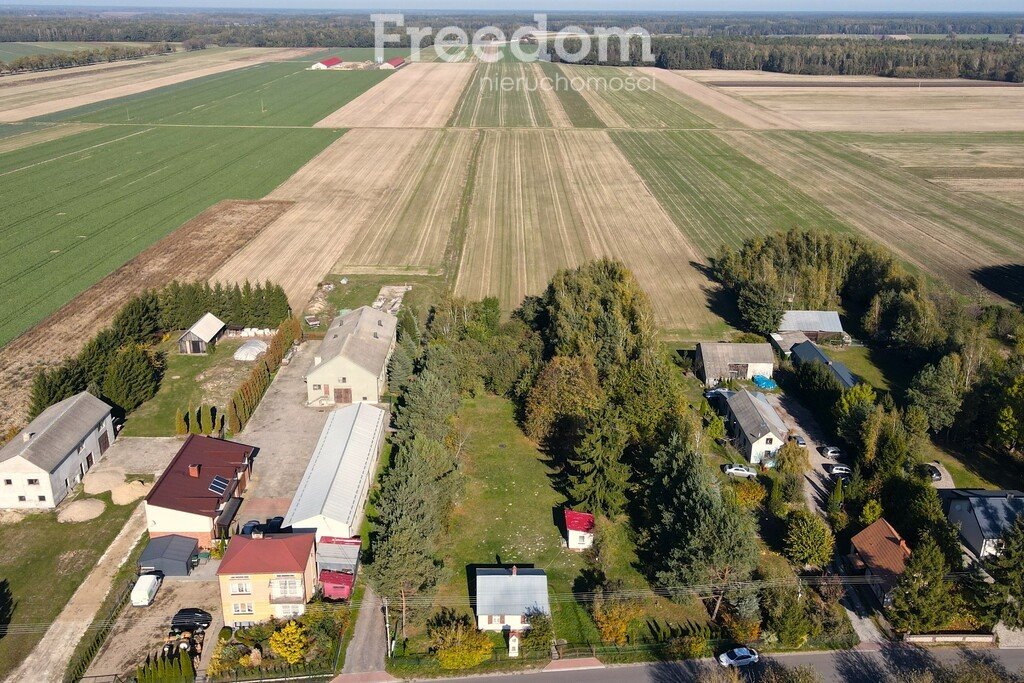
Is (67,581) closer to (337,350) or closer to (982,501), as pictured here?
(337,350)

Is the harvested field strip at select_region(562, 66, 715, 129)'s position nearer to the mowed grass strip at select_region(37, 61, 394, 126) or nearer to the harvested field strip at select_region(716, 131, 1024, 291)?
the harvested field strip at select_region(716, 131, 1024, 291)

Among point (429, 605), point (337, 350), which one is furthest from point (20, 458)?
point (429, 605)

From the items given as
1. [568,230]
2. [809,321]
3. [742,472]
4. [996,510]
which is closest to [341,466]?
[742,472]

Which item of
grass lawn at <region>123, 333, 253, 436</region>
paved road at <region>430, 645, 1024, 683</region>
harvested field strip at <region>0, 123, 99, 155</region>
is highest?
harvested field strip at <region>0, 123, 99, 155</region>

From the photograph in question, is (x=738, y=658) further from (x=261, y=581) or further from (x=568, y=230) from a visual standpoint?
(x=568, y=230)

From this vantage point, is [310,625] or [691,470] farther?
[691,470]

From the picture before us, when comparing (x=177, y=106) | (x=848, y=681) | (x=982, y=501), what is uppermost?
(x=177, y=106)

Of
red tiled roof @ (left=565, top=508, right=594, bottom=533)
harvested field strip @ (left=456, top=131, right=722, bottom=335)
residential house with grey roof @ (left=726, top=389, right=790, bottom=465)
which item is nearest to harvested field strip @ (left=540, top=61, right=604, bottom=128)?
harvested field strip @ (left=456, top=131, right=722, bottom=335)
